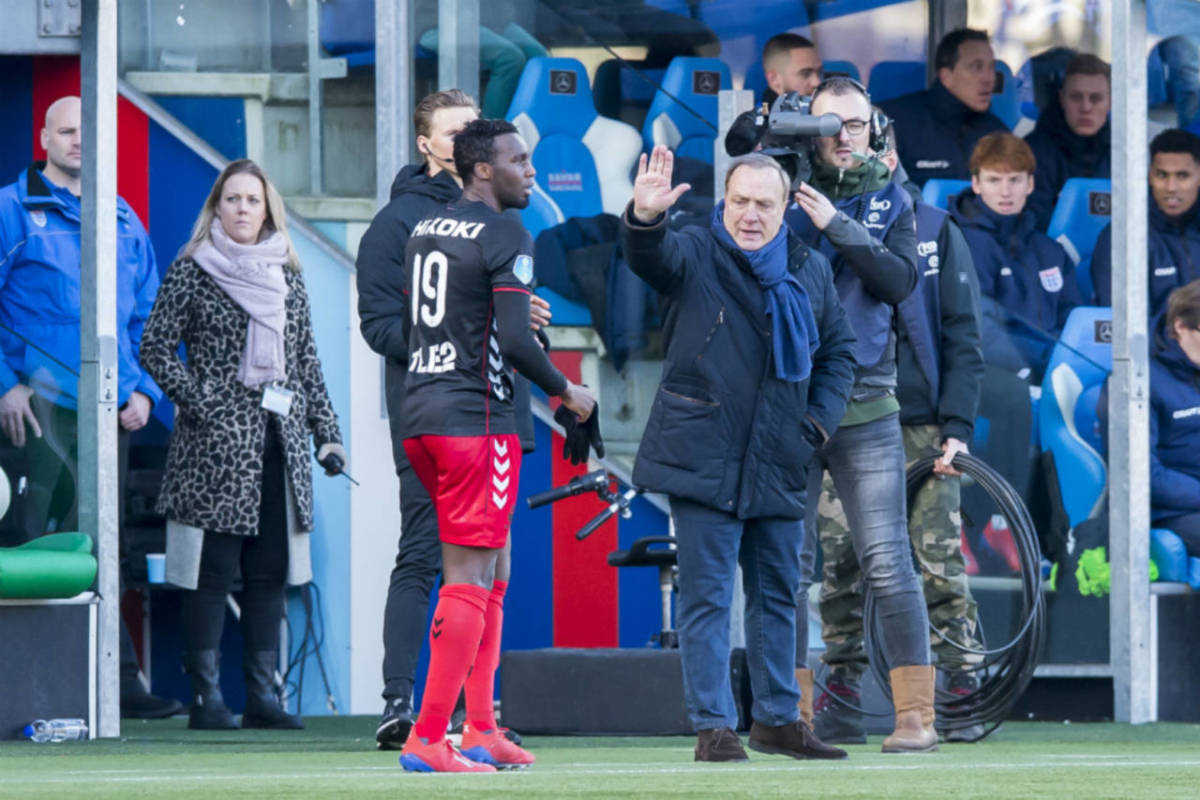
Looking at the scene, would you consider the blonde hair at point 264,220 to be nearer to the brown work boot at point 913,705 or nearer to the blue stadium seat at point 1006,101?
the brown work boot at point 913,705

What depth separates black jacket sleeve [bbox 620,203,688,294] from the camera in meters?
5.54

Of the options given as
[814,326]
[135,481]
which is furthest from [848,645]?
[135,481]

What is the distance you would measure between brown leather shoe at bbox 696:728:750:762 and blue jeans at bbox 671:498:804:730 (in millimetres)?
19

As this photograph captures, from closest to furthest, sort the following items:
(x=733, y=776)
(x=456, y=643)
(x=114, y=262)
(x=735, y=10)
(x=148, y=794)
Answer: (x=148, y=794) → (x=733, y=776) → (x=456, y=643) → (x=114, y=262) → (x=735, y=10)

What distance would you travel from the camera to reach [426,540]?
21.3 ft

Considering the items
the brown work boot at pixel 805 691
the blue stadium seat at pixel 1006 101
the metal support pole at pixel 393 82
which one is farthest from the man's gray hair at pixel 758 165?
the blue stadium seat at pixel 1006 101

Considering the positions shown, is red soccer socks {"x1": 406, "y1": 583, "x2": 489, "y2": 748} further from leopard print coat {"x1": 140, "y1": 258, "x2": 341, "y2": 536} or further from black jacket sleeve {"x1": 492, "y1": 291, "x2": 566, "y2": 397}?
leopard print coat {"x1": 140, "y1": 258, "x2": 341, "y2": 536}

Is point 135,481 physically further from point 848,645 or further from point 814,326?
point 814,326

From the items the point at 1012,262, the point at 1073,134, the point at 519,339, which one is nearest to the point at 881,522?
the point at 519,339

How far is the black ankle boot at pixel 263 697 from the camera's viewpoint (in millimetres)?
7875

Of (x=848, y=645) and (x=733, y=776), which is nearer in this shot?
(x=733, y=776)

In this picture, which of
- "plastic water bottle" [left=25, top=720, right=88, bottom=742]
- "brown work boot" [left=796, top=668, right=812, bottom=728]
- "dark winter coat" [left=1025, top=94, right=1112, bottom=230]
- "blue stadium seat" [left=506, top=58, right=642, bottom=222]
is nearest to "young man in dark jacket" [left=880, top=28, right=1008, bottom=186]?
"dark winter coat" [left=1025, top=94, right=1112, bottom=230]

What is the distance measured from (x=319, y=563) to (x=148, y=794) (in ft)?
13.9

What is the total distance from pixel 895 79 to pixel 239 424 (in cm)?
345
